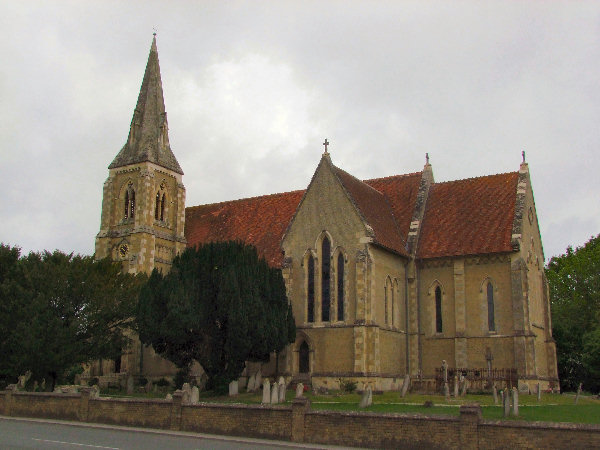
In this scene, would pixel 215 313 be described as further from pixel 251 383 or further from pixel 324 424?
pixel 324 424

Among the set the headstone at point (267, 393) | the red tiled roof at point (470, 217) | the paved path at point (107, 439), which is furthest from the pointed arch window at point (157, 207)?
the paved path at point (107, 439)

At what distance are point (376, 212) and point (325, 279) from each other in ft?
17.9

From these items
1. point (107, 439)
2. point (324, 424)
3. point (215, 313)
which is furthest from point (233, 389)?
point (324, 424)

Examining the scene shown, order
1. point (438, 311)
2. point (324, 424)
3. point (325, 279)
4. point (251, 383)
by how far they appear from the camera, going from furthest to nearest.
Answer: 1. point (438, 311)
2. point (325, 279)
3. point (251, 383)
4. point (324, 424)

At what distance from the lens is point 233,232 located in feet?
151

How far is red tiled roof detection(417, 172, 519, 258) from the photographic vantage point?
124 feet

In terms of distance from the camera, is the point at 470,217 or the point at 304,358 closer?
the point at 304,358

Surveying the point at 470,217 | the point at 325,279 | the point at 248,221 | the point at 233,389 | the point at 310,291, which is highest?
the point at 248,221

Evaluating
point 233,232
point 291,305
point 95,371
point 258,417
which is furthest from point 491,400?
point 95,371

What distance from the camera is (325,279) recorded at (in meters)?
37.3

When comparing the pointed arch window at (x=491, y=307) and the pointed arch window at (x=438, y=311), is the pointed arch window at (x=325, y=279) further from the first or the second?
the pointed arch window at (x=491, y=307)

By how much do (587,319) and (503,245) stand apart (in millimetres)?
22460

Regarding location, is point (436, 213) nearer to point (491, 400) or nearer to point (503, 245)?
point (503, 245)

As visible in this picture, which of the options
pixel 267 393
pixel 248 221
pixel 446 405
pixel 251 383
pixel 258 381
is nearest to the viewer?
pixel 446 405
